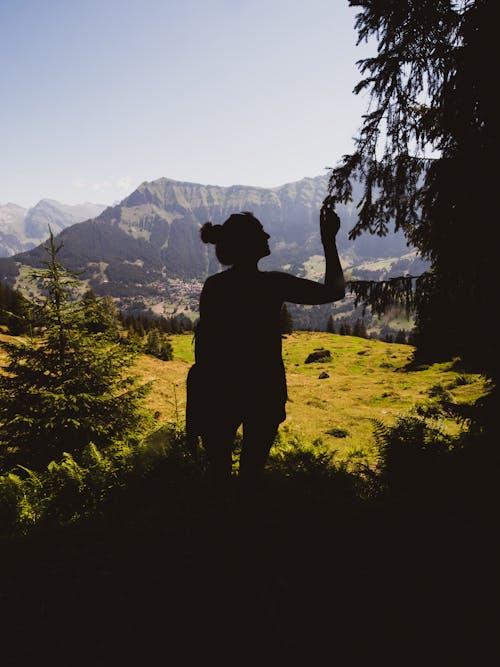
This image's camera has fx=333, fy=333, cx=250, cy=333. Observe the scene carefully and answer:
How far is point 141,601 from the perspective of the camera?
2656mm

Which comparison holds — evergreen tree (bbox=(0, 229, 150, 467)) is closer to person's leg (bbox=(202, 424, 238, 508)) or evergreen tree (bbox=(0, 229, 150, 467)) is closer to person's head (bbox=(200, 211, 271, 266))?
person's leg (bbox=(202, 424, 238, 508))

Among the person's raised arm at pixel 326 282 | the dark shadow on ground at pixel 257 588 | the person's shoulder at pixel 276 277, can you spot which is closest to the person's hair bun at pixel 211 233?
the person's shoulder at pixel 276 277

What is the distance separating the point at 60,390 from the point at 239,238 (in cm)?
669

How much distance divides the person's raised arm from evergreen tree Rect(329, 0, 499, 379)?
3.29 metres

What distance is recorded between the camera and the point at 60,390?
291 inches

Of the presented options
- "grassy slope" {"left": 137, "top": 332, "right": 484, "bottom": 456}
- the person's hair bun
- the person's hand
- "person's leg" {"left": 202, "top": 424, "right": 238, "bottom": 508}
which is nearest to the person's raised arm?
the person's hand

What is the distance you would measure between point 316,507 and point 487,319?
3.94 meters


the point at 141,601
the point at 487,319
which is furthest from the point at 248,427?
the point at 487,319

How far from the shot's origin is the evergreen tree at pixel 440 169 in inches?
175

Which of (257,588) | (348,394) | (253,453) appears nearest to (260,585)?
(257,588)

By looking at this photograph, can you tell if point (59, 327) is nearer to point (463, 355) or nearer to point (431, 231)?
point (431, 231)

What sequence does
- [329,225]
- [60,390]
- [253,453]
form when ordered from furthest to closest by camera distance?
[60,390]
[253,453]
[329,225]

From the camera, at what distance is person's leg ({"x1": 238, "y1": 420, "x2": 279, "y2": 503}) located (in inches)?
103

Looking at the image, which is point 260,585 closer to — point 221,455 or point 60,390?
point 221,455
